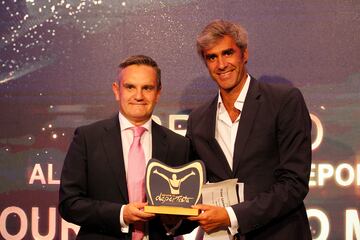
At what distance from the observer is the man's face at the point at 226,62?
8.02 ft

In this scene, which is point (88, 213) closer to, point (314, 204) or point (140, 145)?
point (140, 145)

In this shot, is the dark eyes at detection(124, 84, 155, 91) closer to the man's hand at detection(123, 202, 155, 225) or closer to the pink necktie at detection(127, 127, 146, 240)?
the pink necktie at detection(127, 127, 146, 240)

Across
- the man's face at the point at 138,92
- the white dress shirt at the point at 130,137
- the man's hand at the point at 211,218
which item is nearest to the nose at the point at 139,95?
the man's face at the point at 138,92

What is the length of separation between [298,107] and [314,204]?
3.56 ft

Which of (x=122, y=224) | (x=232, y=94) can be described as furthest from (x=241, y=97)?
(x=122, y=224)

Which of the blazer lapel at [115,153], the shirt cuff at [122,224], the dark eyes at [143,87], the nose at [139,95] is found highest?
the dark eyes at [143,87]

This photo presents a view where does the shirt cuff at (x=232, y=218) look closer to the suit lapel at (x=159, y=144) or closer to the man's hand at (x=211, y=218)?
the man's hand at (x=211, y=218)

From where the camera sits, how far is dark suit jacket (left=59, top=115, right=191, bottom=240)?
2.19 metres

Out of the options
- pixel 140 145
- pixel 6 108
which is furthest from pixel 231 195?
pixel 6 108

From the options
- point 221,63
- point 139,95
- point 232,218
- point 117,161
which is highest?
point 221,63

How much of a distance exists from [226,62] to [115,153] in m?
0.60

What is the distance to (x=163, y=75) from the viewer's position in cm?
339

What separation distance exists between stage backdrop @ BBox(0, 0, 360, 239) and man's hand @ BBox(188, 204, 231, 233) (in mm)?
1214

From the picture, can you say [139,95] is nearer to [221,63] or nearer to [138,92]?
[138,92]
